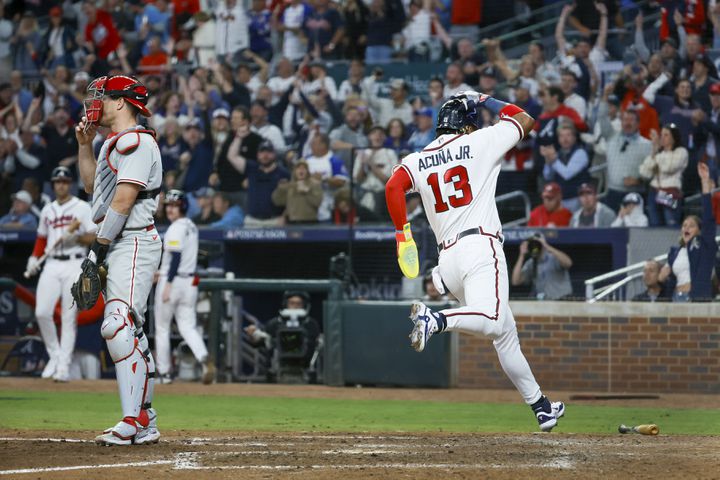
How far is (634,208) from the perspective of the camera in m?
12.5

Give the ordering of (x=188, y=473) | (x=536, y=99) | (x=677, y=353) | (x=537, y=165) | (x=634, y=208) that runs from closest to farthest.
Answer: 1. (x=188, y=473)
2. (x=677, y=353)
3. (x=634, y=208)
4. (x=537, y=165)
5. (x=536, y=99)

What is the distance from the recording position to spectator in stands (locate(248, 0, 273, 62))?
57.5ft

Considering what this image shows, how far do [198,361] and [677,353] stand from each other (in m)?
5.01

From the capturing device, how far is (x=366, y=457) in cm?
618

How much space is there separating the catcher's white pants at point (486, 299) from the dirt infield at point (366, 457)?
46cm

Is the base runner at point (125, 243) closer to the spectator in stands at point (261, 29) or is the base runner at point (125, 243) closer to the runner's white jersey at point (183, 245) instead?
the runner's white jersey at point (183, 245)

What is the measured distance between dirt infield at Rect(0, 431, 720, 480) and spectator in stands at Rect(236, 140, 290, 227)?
276 inches

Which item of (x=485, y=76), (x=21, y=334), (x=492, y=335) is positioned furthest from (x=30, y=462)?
(x=485, y=76)

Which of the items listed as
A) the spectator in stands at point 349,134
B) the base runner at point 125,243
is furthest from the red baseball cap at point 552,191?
the base runner at point 125,243

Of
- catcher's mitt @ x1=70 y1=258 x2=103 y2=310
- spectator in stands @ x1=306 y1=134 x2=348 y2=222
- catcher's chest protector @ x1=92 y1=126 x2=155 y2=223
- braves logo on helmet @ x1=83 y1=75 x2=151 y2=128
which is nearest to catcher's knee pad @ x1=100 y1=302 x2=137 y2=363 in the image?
catcher's mitt @ x1=70 y1=258 x2=103 y2=310

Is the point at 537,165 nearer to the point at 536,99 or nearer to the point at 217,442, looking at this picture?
the point at 536,99

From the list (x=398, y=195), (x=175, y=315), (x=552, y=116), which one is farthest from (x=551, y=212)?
(x=398, y=195)

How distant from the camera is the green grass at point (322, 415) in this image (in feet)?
27.2

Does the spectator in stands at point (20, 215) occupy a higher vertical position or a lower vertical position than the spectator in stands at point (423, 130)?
lower
